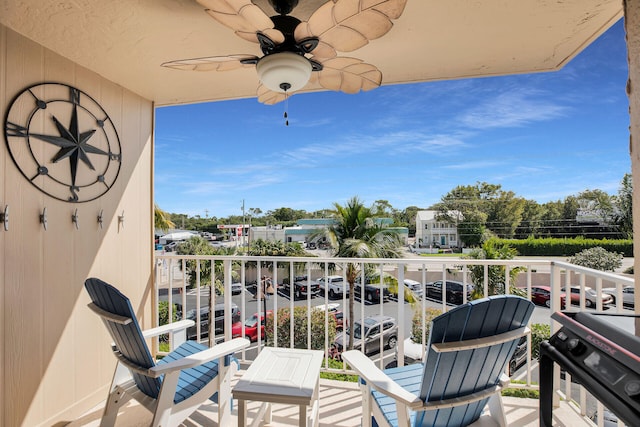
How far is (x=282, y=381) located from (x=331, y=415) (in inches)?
32.9

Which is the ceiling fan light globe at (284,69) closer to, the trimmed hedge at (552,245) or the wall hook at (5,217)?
the wall hook at (5,217)

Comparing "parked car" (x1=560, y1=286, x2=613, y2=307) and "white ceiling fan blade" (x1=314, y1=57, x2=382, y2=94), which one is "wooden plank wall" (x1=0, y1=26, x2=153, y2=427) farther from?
"parked car" (x1=560, y1=286, x2=613, y2=307)

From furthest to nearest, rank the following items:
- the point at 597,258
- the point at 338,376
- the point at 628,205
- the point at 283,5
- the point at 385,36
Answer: the point at 597,258
the point at 338,376
the point at 628,205
the point at 385,36
the point at 283,5

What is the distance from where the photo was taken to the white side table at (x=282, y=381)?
1495 millimetres

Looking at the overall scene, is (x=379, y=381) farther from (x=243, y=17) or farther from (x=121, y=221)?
(x=121, y=221)

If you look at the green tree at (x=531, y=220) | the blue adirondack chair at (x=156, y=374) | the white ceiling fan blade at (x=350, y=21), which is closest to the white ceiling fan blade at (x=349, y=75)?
the white ceiling fan blade at (x=350, y=21)

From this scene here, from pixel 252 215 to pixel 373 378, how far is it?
22587 mm

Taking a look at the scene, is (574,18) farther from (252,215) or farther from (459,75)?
(252,215)

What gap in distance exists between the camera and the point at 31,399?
1.89 meters

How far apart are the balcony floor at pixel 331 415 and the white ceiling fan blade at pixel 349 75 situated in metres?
2.13

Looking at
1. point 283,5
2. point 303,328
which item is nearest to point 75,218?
point 283,5

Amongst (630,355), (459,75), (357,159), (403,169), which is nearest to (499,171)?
(403,169)

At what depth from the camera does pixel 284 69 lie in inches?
56.6

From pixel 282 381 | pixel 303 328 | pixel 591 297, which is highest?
pixel 282 381
